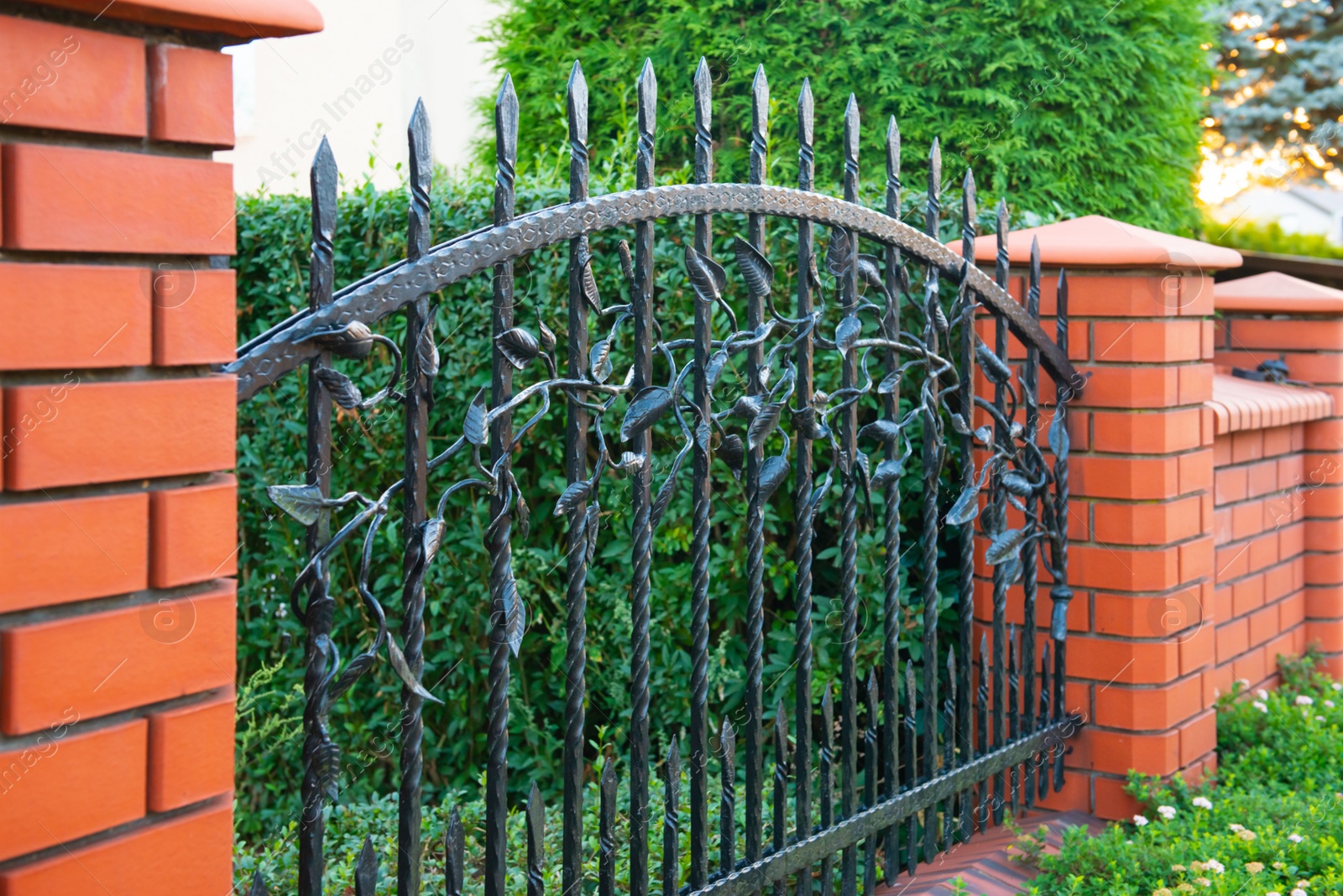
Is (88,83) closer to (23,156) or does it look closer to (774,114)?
(23,156)

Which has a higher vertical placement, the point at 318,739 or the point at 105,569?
the point at 105,569

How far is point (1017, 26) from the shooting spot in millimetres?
4965

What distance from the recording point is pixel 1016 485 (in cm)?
288

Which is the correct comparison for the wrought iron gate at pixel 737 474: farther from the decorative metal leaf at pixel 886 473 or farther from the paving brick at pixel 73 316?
the paving brick at pixel 73 316

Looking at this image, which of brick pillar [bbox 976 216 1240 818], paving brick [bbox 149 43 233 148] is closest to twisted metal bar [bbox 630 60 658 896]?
paving brick [bbox 149 43 233 148]

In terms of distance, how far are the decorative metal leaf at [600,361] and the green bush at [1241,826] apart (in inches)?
57.6

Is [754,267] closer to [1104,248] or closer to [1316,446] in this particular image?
[1104,248]

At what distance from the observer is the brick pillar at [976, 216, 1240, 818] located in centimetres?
298

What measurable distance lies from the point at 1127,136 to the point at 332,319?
4619 mm

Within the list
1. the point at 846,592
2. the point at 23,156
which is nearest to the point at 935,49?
the point at 846,592

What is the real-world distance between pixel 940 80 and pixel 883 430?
312cm

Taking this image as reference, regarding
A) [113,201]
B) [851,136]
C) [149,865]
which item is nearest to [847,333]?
[851,136]

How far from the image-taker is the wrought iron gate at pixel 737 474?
5.17 ft

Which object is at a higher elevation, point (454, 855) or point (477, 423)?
point (477, 423)
